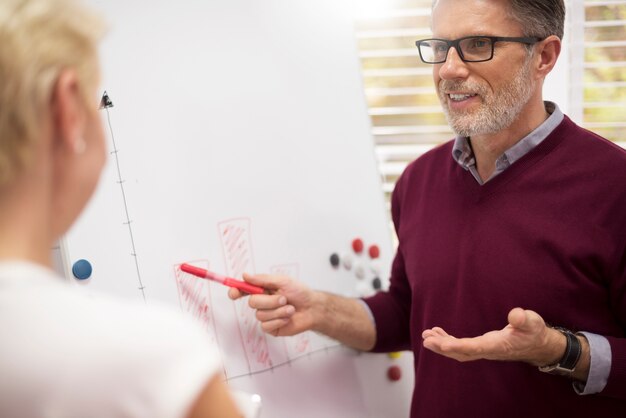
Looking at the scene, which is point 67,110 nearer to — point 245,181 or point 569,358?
point 245,181

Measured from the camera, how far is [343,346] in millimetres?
1467

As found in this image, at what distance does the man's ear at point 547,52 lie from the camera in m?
1.36

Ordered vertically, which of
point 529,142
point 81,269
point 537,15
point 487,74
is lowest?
point 81,269

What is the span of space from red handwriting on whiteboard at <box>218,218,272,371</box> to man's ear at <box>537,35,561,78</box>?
2.14 feet

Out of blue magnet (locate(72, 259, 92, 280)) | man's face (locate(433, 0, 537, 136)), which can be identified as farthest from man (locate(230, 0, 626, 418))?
blue magnet (locate(72, 259, 92, 280))

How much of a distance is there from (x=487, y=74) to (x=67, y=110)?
0.95 metres

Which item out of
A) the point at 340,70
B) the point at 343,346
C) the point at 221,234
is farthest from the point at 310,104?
the point at 343,346

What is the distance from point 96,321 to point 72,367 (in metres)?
0.04

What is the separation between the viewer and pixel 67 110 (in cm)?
57

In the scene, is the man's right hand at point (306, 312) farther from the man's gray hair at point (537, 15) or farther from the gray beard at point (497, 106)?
the man's gray hair at point (537, 15)

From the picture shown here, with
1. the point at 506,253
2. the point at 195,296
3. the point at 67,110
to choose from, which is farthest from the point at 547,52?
the point at 67,110

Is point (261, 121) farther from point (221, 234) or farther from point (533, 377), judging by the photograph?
point (533, 377)

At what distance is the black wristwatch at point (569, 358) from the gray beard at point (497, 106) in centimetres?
40

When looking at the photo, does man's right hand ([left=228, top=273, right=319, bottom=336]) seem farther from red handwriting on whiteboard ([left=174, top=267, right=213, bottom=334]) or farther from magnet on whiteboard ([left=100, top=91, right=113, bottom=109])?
magnet on whiteboard ([left=100, top=91, right=113, bottom=109])
